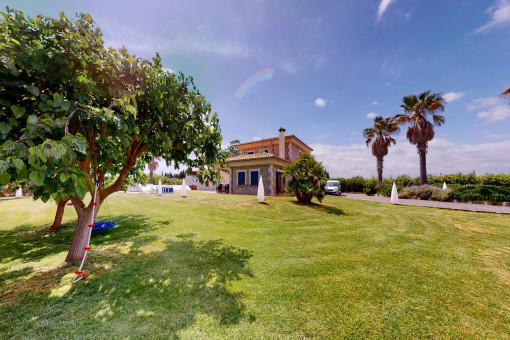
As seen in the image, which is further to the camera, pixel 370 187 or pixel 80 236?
pixel 370 187

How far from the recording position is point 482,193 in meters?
15.3

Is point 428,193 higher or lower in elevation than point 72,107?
lower

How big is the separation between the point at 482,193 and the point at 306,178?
52.3 feet

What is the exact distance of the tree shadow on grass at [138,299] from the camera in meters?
2.60

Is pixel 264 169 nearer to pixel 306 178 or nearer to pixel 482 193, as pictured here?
pixel 306 178

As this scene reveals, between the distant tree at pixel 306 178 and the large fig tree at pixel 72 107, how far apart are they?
A: 28.9 feet

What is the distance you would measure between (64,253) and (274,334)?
6.47 m

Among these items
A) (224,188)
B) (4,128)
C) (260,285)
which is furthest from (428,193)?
(4,128)

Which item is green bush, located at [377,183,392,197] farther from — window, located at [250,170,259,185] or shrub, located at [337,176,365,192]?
window, located at [250,170,259,185]

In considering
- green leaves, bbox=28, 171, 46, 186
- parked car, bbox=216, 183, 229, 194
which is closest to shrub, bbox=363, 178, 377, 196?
parked car, bbox=216, 183, 229, 194

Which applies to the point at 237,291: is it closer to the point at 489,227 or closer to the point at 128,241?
the point at 128,241

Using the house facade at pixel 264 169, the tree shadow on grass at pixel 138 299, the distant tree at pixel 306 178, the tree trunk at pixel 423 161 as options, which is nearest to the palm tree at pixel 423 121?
the tree trunk at pixel 423 161

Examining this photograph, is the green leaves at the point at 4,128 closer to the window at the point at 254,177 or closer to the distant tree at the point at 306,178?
the distant tree at the point at 306,178

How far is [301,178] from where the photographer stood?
1298 cm
